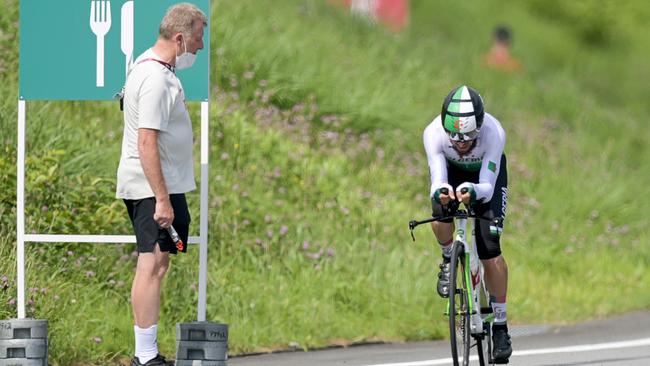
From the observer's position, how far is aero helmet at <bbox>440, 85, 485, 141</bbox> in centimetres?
720

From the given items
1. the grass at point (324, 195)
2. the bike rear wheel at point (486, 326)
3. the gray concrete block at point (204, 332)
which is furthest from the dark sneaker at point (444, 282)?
the grass at point (324, 195)

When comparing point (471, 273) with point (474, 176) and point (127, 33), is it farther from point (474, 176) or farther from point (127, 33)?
point (127, 33)

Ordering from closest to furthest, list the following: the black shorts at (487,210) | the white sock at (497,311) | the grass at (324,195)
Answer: the black shorts at (487,210)
the white sock at (497,311)
the grass at (324,195)

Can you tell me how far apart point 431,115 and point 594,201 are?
7.33ft

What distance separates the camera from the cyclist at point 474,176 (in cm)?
721

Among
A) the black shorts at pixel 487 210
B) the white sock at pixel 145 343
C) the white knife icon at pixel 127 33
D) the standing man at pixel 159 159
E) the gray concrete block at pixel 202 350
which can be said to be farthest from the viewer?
the white knife icon at pixel 127 33

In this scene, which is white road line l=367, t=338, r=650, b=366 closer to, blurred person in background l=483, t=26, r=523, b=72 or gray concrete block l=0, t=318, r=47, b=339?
gray concrete block l=0, t=318, r=47, b=339

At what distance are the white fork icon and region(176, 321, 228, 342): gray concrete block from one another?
1.78 meters

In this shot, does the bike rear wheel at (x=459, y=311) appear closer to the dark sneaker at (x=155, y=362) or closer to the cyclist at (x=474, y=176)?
the cyclist at (x=474, y=176)

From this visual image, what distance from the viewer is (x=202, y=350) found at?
7.10 meters

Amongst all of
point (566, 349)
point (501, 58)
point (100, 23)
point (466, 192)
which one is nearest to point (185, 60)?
point (100, 23)

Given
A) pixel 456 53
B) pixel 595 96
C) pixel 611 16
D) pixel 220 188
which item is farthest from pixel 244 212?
pixel 611 16

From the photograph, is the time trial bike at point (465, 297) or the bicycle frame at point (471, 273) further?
the bicycle frame at point (471, 273)

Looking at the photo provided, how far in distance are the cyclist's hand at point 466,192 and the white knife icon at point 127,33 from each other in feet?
7.40
